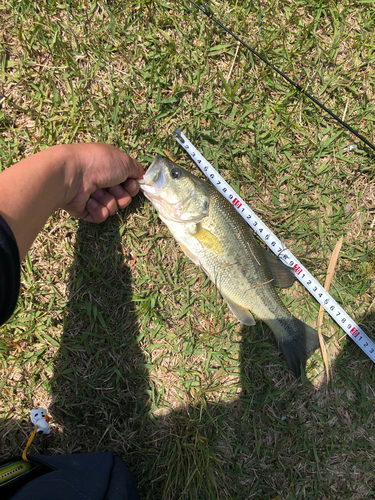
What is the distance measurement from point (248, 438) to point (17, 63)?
4707 millimetres

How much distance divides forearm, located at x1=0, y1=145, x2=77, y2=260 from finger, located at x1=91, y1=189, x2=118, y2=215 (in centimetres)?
41

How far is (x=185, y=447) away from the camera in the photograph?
312cm

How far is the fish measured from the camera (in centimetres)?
296

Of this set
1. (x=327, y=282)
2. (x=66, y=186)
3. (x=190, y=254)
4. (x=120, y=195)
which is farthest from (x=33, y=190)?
(x=327, y=282)

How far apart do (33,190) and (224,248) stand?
5.68ft

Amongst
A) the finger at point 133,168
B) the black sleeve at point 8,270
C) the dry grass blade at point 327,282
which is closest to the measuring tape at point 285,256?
the dry grass blade at point 327,282

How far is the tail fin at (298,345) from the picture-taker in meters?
3.19

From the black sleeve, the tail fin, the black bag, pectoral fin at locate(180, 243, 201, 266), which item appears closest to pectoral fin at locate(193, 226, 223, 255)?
pectoral fin at locate(180, 243, 201, 266)

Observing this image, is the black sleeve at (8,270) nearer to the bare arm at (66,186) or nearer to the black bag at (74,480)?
the bare arm at (66,186)

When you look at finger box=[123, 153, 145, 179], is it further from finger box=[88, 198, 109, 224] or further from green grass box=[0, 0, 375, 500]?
finger box=[88, 198, 109, 224]

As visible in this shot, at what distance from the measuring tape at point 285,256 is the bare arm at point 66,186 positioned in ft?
2.31

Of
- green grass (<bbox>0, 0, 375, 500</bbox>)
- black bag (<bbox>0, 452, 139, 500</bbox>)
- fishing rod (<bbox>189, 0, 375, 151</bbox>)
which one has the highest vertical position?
fishing rod (<bbox>189, 0, 375, 151</bbox>)

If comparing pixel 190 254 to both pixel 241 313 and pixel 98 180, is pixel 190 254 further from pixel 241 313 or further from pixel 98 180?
pixel 98 180

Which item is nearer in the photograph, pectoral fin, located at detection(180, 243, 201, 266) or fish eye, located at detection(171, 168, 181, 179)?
fish eye, located at detection(171, 168, 181, 179)
